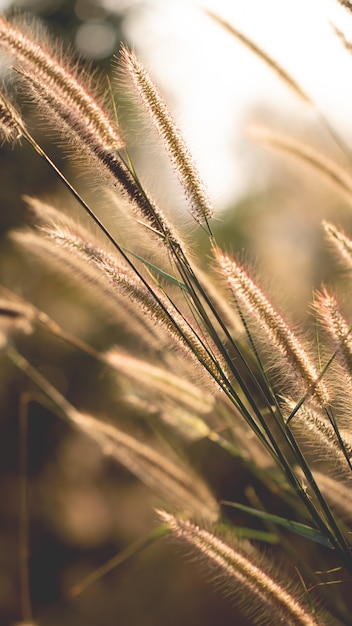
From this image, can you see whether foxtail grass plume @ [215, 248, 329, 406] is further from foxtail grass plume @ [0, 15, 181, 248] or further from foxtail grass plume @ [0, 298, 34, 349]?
foxtail grass plume @ [0, 298, 34, 349]

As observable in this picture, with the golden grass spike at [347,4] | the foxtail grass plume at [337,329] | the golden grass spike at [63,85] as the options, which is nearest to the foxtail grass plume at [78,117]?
the golden grass spike at [63,85]

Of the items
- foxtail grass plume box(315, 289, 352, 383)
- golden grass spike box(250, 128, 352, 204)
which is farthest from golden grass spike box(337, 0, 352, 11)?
foxtail grass plume box(315, 289, 352, 383)

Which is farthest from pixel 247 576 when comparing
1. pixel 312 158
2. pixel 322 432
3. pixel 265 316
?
pixel 312 158

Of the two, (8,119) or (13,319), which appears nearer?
(8,119)

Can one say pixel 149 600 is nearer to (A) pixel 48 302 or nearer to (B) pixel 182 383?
(A) pixel 48 302

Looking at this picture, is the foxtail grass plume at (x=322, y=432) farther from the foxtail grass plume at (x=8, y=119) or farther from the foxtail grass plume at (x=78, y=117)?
the foxtail grass plume at (x=8, y=119)

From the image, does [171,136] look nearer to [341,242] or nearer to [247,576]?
[341,242]
